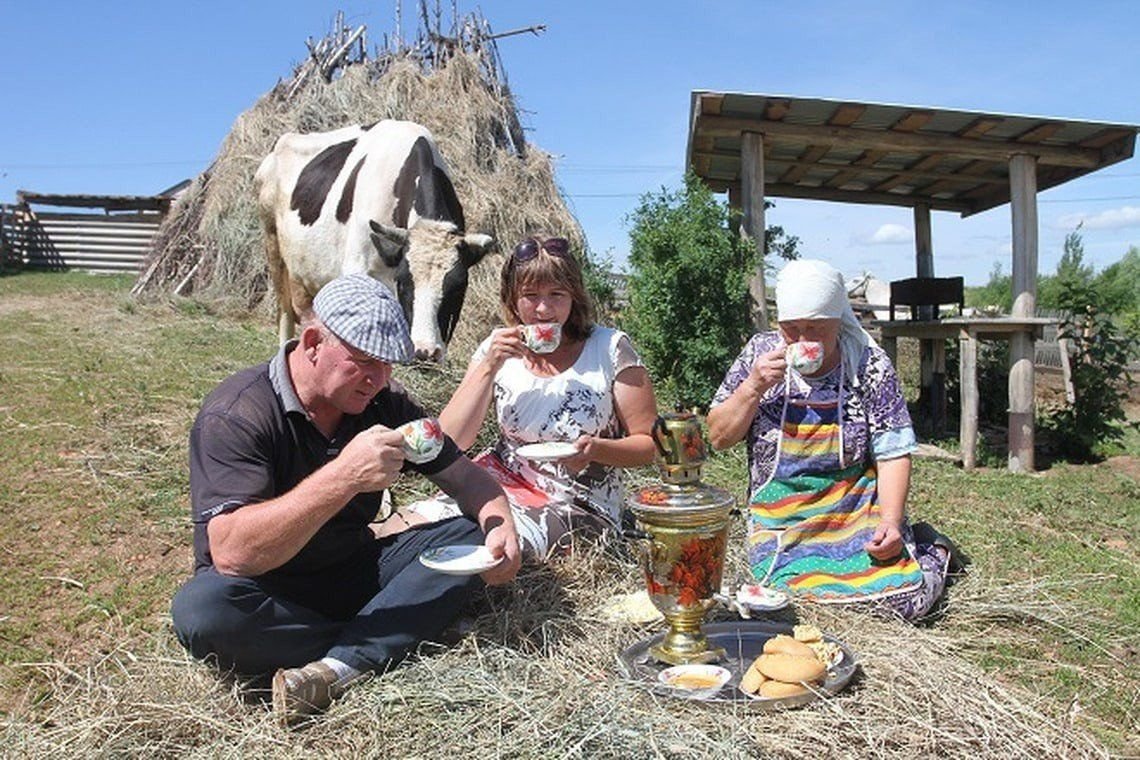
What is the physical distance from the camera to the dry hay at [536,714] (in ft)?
7.73

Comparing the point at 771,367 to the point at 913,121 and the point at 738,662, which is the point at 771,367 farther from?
the point at 913,121

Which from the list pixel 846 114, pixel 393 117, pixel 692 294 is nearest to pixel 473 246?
pixel 692 294

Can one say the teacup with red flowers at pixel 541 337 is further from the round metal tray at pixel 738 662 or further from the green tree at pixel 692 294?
the green tree at pixel 692 294

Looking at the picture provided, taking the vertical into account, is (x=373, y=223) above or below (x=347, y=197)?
below

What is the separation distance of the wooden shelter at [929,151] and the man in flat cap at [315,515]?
5198 mm

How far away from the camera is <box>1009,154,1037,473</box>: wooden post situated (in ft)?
26.5

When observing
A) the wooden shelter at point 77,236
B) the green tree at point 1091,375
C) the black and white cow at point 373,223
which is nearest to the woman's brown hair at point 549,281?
the black and white cow at point 373,223

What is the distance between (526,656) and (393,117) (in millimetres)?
12031

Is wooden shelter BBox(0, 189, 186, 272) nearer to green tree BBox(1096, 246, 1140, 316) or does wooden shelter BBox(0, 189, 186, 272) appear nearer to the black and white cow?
the black and white cow

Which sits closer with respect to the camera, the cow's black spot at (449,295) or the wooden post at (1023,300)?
the cow's black spot at (449,295)

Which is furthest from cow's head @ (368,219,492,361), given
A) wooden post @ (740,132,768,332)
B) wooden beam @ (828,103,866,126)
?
wooden beam @ (828,103,866,126)

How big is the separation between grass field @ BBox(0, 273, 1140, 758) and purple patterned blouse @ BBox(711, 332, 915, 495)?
1.80 ft

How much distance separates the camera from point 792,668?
255cm

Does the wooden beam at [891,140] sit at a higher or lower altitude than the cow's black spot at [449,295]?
higher
